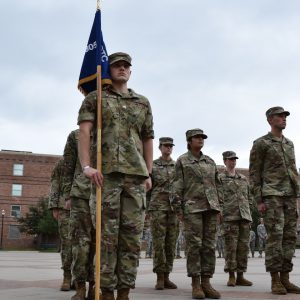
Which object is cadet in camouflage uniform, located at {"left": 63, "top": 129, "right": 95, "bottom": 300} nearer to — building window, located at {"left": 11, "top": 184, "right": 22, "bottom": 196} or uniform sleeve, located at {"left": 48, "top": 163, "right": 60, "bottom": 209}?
uniform sleeve, located at {"left": 48, "top": 163, "right": 60, "bottom": 209}

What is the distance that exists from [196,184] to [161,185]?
1433 mm

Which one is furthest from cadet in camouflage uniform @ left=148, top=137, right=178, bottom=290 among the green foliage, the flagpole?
the green foliage

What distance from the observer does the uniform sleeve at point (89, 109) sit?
5.11 metres

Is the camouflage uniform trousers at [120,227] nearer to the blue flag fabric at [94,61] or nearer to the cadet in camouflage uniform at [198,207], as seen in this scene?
the blue flag fabric at [94,61]

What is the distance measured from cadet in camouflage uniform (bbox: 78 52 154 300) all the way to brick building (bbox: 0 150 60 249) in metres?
54.0

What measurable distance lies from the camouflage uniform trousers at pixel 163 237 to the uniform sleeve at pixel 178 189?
41.8 inches

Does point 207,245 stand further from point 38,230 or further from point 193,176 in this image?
point 38,230

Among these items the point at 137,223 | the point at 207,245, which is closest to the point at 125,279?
the point at 137,223

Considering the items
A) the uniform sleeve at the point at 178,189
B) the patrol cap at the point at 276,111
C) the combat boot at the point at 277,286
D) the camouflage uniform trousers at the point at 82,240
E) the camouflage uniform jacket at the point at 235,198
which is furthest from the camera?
the camouflage uniform jacket at the point at 235,198

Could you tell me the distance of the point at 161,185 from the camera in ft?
29.9

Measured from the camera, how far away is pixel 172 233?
886 cm

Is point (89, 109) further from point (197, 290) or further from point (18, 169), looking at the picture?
point (18, 169)

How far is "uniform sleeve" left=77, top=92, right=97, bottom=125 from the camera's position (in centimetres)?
511

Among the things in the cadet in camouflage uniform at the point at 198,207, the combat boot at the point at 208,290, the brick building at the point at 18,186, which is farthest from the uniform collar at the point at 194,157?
the brick building at the point at 18,186
